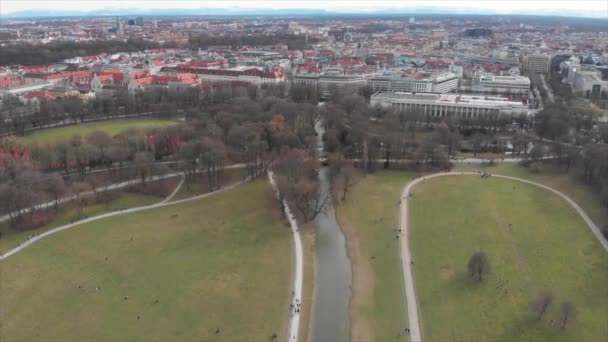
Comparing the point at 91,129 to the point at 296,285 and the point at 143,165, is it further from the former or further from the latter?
the point at 296,285

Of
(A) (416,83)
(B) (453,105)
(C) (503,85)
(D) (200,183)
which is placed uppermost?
(A) (416,83)

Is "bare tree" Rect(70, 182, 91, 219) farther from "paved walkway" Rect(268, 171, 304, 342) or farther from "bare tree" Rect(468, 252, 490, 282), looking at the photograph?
"bare tree" Rect(468, 252, 490, 282)

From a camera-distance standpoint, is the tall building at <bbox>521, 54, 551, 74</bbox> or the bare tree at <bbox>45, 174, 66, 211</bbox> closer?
the bare tree at <bbox>45, 174, 66, 211</bbox>

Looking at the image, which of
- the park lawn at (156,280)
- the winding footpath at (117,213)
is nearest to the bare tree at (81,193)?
the winding footpath at (117,213)

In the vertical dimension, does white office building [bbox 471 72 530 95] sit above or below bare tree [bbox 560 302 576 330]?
above

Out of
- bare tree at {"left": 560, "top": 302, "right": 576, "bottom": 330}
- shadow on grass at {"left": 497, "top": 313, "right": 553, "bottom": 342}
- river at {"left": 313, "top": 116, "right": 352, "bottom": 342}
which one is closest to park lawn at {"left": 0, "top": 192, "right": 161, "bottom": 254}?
river at {"left": 313, "top": 116, "right": 352, "bottom": 342}

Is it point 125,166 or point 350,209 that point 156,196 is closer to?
point 125,166

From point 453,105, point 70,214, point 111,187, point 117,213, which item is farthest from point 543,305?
point 453,105
